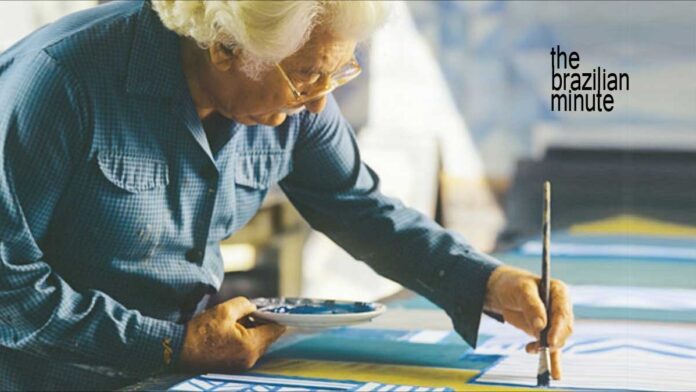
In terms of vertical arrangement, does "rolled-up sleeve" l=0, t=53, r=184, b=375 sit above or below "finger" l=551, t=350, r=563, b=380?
above

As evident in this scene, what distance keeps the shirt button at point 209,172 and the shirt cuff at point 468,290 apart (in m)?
0.49

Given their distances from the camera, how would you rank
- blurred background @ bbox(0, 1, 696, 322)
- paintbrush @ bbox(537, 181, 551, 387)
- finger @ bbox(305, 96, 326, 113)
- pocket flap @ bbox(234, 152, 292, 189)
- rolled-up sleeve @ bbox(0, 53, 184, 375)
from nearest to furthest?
rolled-up sleeve @ bbox(0, 53, 184, 375) → paintbrush @ bbox(537, 181, 551, 387) → finger @ bbox(305, 96, 326, 113) → pocket flap @ bbox(234, 152, 292, 189) → blurred background @ bbox(0, 1, 696, 322)

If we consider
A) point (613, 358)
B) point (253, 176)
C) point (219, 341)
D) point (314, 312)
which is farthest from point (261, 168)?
point (613, 358)

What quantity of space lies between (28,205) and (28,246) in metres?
0.06

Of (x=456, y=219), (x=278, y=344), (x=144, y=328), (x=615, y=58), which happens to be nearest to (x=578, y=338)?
(x=278, y=344)

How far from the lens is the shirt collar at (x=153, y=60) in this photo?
1.72 meters

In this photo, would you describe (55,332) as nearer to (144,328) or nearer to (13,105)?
(144,328)

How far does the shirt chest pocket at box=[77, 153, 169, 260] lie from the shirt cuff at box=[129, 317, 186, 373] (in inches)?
6.1

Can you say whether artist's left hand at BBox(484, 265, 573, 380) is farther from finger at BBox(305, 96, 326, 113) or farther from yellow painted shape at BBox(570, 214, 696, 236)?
yellow painted shape at BBox(570, 214, 696, 236)

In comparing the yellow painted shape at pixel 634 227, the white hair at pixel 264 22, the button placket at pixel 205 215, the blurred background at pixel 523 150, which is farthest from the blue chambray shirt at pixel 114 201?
the yellow painted shape at pixel 634 227

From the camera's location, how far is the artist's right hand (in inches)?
65.5

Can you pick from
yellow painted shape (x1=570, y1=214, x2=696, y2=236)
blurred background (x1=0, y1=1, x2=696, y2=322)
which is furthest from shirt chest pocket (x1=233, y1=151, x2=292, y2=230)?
yellow painted shape (x1=570, y1=214, x2=696, y2=236)

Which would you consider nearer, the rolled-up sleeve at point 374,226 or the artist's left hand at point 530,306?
the artist's left hand at point 530,306

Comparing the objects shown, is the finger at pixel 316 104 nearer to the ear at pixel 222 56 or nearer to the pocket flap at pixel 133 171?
the ear at pixel 222 56
